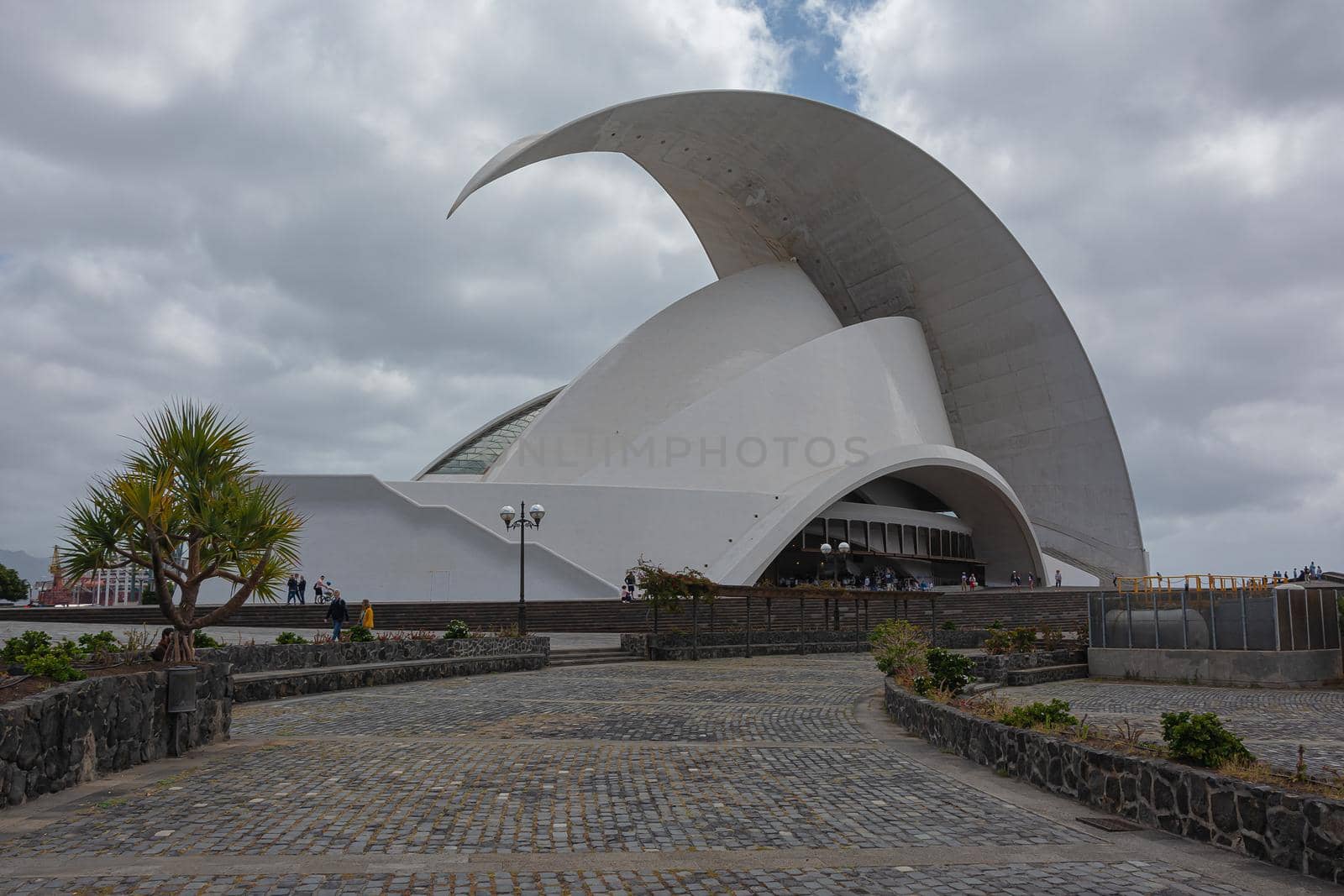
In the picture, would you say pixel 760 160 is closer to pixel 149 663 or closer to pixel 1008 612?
pixel 1008 612

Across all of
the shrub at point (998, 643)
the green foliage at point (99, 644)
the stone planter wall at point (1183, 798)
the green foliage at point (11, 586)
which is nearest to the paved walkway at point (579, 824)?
the stone planter wall at point (1183, 798)

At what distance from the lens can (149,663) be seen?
6.98m

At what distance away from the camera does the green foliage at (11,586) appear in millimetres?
42469

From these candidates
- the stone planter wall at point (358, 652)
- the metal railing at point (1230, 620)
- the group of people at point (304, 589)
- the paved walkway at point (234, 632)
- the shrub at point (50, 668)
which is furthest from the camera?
the group of people at point (304, 589)

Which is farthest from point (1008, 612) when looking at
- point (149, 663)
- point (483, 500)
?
point (149, 663)

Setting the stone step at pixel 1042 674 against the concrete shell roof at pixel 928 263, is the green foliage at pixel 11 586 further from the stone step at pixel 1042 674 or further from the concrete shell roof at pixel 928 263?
the stone step at pixel 1042 674

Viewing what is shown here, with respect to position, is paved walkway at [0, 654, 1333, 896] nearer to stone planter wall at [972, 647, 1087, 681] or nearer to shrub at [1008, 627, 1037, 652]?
stone planter wall at [972, 647, 1087, 681]

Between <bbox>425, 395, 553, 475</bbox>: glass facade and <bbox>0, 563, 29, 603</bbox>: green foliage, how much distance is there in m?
20.9

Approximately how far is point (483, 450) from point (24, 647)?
98.5ft

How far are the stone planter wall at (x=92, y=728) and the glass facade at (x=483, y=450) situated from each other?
92.0ft

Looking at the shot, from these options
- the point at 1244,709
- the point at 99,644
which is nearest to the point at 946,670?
the point at 1244,709

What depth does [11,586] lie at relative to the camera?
42938 millimetres

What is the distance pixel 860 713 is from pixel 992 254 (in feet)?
93.4

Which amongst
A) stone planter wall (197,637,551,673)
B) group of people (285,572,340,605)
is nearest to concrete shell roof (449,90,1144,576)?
group of people (285,572,340,605)
